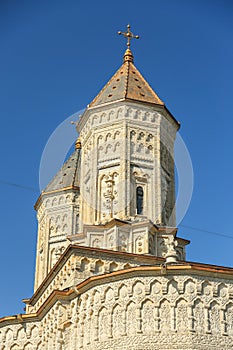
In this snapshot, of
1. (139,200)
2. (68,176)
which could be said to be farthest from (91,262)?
(68,176)

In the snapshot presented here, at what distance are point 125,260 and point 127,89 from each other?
7.98 m

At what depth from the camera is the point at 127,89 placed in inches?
1131

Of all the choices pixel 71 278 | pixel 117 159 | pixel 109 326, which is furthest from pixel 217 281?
pixel 117 159

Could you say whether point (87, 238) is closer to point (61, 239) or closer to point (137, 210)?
point (137, 210)

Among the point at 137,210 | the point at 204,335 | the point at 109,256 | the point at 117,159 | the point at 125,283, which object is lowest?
the point at 204,335

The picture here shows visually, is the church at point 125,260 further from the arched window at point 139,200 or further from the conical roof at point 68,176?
→ the conical roof at point 68,176

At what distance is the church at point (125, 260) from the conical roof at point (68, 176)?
3.15 ft

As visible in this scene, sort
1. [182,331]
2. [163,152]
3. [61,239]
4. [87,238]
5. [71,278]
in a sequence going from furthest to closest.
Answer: [61,239]
[163,152]
[87,238]
[71,278]
[182,331]

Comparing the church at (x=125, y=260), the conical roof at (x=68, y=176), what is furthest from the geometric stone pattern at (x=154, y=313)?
the conical roof at (x=68, y=176)

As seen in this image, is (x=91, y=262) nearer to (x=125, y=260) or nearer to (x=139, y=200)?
(x=125, y=260)

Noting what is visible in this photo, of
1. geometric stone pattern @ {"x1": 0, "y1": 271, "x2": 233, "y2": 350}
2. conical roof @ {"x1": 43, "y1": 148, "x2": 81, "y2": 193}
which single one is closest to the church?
geometric stone pattern @ {"x1": 0, "y1": 271, "x2": 233, "y2": 350}

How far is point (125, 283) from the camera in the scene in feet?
68.5

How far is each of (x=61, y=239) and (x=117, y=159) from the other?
8256 millimetres

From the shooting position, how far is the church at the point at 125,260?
20.1 m
